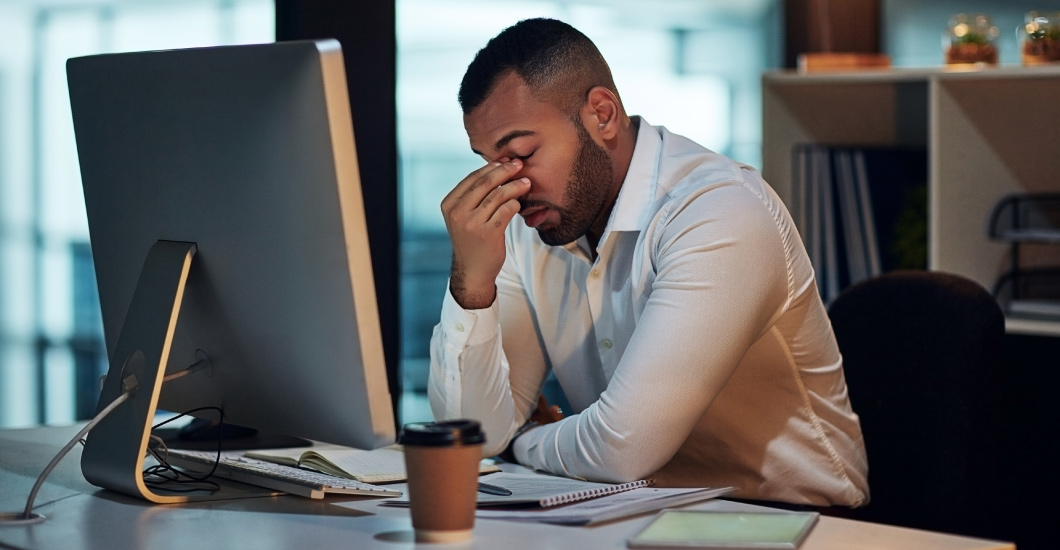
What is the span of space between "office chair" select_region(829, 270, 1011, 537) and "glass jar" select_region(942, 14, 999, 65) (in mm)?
890

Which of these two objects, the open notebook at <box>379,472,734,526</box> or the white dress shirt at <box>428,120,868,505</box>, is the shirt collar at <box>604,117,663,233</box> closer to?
the white dress shirt at <box>428,120,868,505</box>

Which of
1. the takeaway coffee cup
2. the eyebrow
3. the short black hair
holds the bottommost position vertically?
the takeaway coffee cup

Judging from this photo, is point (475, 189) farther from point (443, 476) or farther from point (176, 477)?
point (443, 476)

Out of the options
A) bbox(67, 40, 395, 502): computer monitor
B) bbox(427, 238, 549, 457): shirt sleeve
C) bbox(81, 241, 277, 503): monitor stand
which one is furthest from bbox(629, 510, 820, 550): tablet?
bbox(427, 238, 549, 457): shirt sleeve

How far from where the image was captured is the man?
1.54 metres

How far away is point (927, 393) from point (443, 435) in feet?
3.38

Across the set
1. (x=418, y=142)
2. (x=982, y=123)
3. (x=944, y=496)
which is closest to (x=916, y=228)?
(x=982, y=123)

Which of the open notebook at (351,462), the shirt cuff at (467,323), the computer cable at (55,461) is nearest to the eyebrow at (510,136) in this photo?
the shirt cuff at (467,323)

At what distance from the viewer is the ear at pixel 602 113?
1.87m

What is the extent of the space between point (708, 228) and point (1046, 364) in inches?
46.8

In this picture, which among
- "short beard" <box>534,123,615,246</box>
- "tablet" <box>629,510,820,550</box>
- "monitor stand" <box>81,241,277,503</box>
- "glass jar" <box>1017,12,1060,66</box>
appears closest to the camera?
"tablet" <box>629,510,820,550</box>

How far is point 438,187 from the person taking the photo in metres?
3.30

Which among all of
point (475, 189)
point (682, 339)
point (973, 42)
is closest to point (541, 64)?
point (475, 189)

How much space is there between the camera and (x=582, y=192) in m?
1.85
